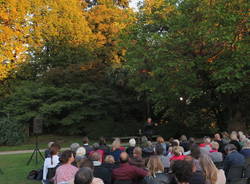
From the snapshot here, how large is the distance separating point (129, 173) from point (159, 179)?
2.03 ft

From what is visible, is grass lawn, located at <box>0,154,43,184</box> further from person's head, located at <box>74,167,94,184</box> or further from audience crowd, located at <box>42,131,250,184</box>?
person's head, located at <box>74,167,94,184</box>

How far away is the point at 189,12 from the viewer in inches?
582

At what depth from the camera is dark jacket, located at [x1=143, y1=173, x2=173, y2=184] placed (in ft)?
16.0

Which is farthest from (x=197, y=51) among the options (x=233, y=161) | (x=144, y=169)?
(x=144, y=169)

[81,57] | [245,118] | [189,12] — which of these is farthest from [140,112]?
[189,12]

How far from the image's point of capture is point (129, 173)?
531 centimetres

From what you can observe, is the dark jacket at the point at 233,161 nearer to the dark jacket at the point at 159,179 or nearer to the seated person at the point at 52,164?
the dark jacket at the point at 159,179

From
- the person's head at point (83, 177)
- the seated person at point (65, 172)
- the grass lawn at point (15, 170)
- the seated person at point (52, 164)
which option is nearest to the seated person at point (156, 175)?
the seated person at point (65, 172)

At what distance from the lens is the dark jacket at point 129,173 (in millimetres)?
5289

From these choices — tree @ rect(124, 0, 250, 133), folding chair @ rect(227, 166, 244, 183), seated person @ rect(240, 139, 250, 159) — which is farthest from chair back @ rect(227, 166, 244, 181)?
tree @ rect(124, 0, 250, 133)

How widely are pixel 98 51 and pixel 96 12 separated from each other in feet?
15.3

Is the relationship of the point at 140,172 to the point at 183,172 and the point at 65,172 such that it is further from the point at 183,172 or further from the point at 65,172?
the point at 183,172

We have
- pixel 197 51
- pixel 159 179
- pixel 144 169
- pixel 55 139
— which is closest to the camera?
pixel 159 179

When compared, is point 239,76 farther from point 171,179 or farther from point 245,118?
point 171,179
